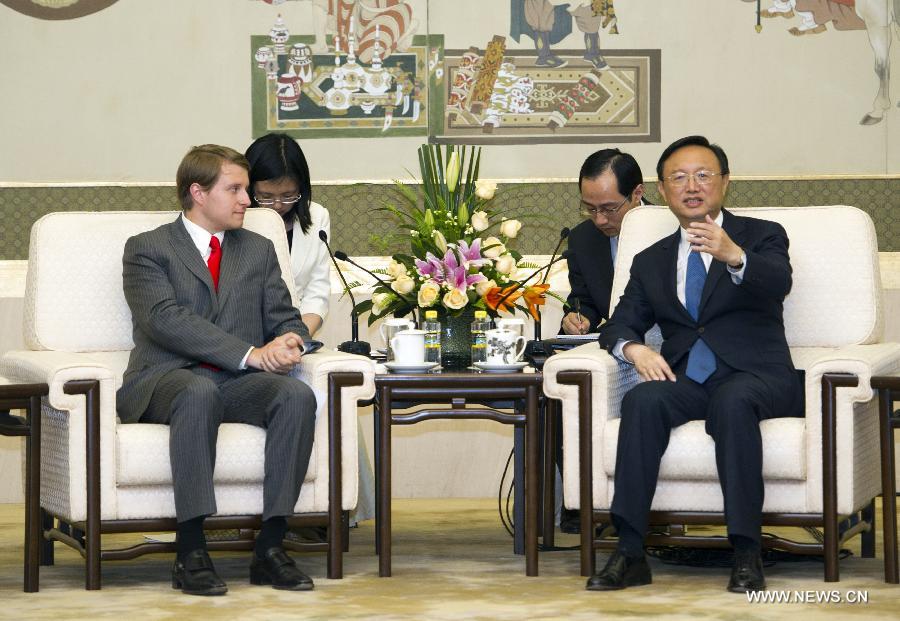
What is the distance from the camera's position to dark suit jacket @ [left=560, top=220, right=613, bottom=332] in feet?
14.1

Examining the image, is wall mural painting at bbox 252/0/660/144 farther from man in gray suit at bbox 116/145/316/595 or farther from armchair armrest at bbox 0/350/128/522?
armchair armrest at bbox 0/350/128/522

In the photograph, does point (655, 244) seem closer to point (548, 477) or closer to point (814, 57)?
point (548, 477)

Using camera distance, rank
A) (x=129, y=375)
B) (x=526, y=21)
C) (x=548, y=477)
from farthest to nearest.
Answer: (x=526, y=21) < (x=548, y=477) < (x=129, y=375)

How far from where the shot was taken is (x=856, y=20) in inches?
209

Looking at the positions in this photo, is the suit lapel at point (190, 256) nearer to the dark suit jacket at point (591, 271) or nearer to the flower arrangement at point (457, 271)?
the flower arrangement at point (457, 271)

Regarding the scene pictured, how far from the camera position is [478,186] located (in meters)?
3.72

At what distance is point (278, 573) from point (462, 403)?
2.27ft

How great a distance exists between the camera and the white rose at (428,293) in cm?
361

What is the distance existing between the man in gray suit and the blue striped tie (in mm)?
1062

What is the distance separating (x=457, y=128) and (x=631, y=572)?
2486mm

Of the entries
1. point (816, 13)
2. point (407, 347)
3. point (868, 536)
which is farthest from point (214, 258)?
point (816, 13)

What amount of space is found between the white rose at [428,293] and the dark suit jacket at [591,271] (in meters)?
0.76

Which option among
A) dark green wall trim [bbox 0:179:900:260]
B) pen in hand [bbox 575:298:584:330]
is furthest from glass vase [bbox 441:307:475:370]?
dark green wall trim [bbox 0:179:900:260]

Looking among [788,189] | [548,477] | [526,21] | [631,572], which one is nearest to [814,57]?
[788,189]
